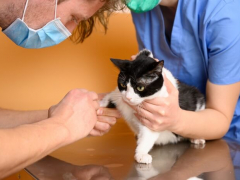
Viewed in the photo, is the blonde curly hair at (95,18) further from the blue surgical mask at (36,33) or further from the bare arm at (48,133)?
the bare arm at (48,133)

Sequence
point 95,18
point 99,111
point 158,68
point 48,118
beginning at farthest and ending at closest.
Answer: point 95,18, point 99,111, point 158,68, point 48,118

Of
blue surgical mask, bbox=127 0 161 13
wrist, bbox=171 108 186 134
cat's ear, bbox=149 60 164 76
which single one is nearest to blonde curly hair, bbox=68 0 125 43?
blue surgical mask, bbox=127 0 161 13

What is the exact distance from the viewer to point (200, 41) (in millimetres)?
1328

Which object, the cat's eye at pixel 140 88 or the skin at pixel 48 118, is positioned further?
the cat's eye at pixel 140 88

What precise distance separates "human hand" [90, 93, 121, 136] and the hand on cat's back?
113mm

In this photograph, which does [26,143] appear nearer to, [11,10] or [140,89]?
[140,89]

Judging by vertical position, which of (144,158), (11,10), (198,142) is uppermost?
(11,10)

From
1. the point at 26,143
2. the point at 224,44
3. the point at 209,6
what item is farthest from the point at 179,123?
the point at 26,143

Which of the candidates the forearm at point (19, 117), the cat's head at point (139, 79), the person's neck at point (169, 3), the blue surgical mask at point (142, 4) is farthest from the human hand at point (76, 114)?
the person's neck at point (169, 3)

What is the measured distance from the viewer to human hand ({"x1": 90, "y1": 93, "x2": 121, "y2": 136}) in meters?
1.20

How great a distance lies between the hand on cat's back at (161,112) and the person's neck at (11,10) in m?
A: 0.49

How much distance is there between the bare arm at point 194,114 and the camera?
112 cm

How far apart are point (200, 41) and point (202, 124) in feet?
1.01

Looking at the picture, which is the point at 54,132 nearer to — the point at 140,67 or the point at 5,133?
the point at 5,133
